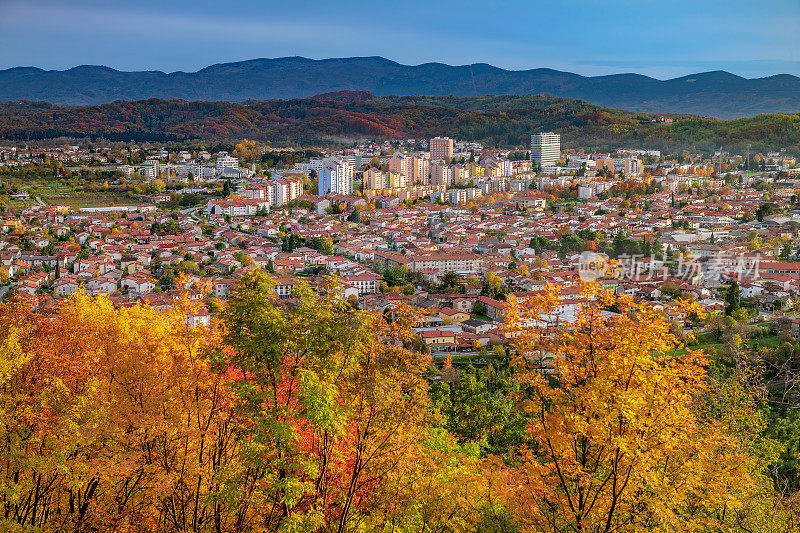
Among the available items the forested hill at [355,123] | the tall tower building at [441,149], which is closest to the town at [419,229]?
the forested hill at [355,123]

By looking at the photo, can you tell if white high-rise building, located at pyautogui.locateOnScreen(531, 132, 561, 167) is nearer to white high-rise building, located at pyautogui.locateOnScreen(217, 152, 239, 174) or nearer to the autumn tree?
white high-rise building, located at pyautogui.locateOnScreen(217, 152, 239, 174)

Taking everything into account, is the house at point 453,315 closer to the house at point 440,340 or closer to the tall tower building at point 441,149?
the house at point 440,340

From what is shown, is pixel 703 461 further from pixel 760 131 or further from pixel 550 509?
pixel 760 131

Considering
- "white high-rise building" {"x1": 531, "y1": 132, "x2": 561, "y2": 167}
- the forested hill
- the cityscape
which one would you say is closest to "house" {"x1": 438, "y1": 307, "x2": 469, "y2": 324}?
the cityscape

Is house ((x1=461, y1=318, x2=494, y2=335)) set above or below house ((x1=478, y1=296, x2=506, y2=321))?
below

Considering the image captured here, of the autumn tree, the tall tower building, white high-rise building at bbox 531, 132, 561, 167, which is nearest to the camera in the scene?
the autumn tree

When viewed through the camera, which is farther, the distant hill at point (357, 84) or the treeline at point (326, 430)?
the distant hill at point (357, 84)

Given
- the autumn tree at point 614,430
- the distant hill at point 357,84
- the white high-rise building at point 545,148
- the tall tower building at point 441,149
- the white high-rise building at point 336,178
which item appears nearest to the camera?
the autumn tree at point 614,430
